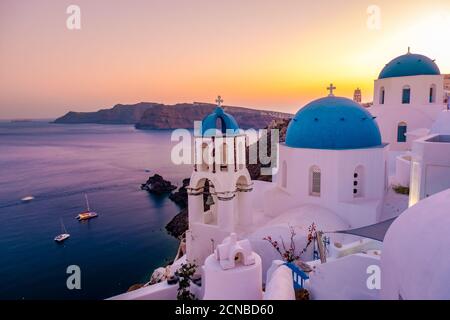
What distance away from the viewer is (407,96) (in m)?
20.3

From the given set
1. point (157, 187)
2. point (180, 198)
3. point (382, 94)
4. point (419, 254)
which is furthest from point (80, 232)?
point (419, 254)

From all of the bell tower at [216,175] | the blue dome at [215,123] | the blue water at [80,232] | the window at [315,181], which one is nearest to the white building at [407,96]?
the window at [315,181]

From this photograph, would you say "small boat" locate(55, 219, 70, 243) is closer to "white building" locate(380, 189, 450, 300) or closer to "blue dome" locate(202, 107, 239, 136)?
"blue dome" locate(202, 107, 239, 136)

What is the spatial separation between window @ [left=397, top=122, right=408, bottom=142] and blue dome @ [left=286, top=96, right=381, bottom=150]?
29.7ft

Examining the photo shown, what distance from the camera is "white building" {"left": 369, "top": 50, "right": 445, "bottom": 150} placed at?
65.2ft

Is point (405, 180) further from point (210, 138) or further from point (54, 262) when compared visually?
point (54, 262)

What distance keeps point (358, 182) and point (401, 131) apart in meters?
10.8

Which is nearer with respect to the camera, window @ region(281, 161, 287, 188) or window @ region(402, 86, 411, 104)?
window @ region(281, 161, 287, 188)

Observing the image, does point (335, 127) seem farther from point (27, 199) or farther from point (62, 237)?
point (27, 199)

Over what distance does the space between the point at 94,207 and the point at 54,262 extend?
15522mm

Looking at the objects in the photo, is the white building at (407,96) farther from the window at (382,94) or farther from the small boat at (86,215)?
the small boat at (86,215)

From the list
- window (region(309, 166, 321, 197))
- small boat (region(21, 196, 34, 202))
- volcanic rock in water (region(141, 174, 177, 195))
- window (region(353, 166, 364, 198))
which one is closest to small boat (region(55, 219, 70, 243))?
small boat (region(21, 196, 34, 202))

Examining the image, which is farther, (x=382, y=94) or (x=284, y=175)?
(x=382, y=94)
